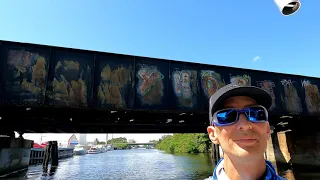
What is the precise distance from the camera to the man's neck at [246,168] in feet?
4.99

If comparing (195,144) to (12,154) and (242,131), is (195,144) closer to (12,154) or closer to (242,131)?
(12,154)

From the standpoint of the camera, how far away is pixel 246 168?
1533mm

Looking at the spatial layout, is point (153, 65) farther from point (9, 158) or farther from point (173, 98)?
point (9, 158)

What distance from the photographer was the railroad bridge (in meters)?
12.9

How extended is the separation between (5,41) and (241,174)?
15.0m

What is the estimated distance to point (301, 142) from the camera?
23406 millimetres

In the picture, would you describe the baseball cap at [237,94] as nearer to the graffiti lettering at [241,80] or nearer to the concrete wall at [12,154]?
the graffiti lettering at [241,80]

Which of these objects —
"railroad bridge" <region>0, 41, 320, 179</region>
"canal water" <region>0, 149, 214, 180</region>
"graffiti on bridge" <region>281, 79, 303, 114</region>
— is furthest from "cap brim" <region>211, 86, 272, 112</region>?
"graffiti on bridge" <region>281, 79, 303, 114</region>

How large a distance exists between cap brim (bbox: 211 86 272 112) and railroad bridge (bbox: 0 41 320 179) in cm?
1276

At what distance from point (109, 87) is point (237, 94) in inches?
515

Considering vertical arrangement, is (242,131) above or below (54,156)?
above

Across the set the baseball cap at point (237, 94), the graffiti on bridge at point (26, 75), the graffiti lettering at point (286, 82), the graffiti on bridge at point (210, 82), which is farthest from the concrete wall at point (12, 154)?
the graffiti lettering at point (286, 82)

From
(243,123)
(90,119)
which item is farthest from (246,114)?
(90,119)

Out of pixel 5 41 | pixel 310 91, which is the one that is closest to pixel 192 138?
→ pixel 310 91
